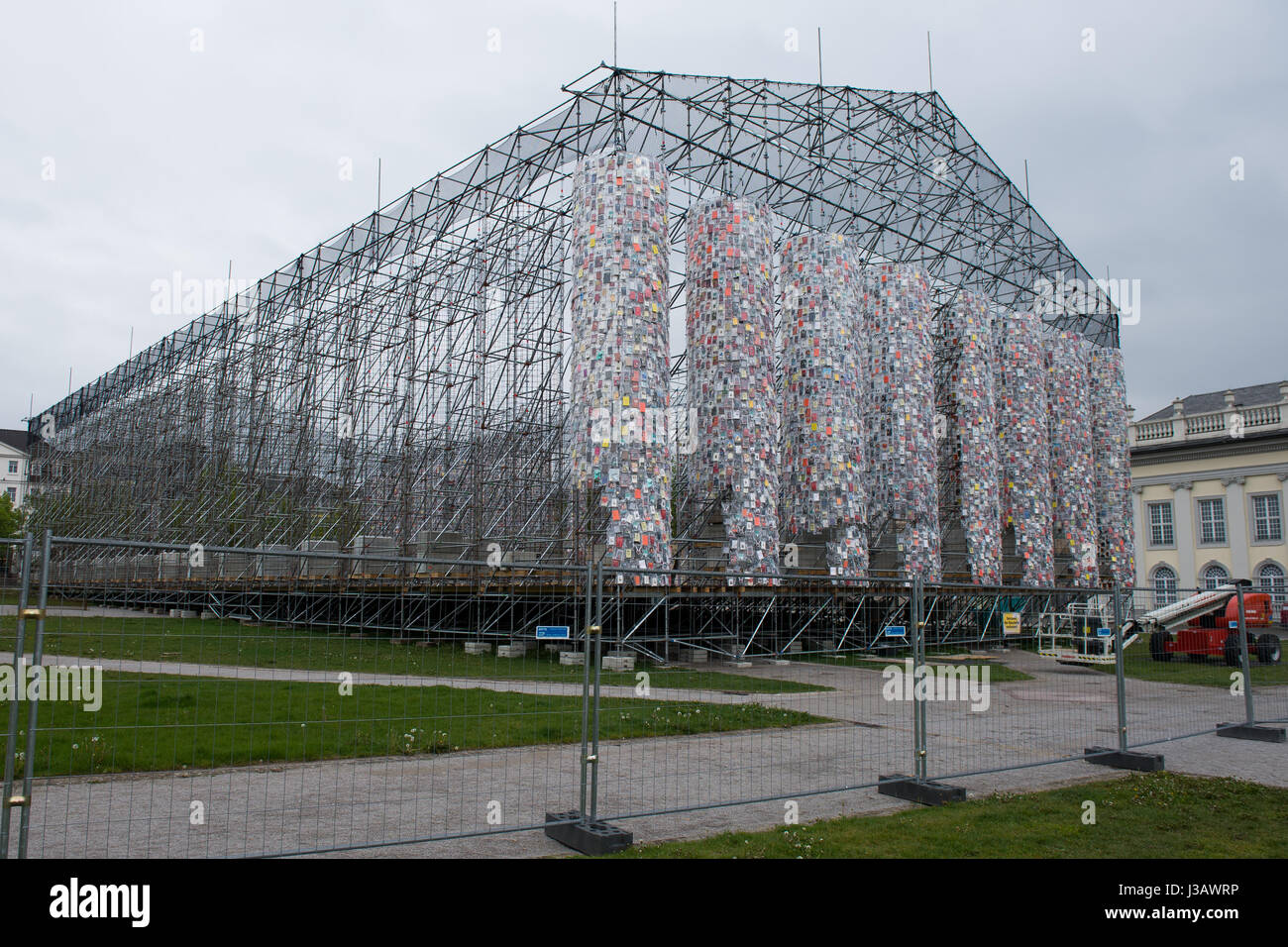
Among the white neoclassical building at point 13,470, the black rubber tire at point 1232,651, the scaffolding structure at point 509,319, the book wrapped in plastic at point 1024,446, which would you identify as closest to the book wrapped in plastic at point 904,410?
the scaffolding structure at point 509,319

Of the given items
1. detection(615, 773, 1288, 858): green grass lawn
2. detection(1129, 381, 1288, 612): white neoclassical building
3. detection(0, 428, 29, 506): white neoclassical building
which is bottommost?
detection(615, 773, 1288, 858): green grass lawn

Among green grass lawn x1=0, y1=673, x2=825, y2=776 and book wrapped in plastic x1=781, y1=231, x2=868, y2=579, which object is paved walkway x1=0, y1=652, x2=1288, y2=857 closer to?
green grass lawn x1=0, y1=673, x2=825, y2=776

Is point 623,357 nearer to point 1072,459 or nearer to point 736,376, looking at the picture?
point 736,376

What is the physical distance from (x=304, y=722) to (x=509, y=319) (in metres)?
20.4

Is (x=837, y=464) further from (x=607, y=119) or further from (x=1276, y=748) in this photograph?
(x=1276, y=748)

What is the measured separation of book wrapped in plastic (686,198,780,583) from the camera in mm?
20641

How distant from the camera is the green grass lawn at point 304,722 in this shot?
6.66m

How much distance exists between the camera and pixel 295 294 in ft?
105

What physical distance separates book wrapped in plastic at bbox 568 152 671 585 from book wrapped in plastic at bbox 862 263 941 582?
8761mm

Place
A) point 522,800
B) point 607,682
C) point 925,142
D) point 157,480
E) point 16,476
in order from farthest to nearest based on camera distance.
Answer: point 16,476
point 157,480
point 925,142
point 607,682
point 522,800

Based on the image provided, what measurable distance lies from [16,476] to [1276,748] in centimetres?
8878

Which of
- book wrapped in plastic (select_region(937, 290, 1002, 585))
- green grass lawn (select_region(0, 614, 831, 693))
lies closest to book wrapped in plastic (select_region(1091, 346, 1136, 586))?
book wrapped in plastic (select_region(937, 290, 1002, 585))

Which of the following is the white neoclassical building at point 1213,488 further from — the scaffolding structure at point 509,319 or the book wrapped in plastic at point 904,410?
the book wrapped in plastic at point 904,410
